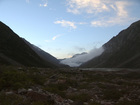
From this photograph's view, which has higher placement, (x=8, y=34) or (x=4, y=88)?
(x=8, y=34)

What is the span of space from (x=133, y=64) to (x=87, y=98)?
561 feet

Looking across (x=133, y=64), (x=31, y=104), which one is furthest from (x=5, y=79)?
(x=133, y=64)

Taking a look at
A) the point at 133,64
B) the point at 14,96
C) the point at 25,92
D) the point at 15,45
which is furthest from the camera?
the point at 133,64

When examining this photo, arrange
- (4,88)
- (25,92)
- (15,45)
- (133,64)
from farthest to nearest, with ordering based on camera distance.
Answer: (133,64), (15,45), (4,88), (25,92)

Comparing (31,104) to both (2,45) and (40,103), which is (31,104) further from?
(2,45)

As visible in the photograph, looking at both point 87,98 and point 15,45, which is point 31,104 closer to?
point 87,98

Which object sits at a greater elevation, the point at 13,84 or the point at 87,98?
the point at 13,84

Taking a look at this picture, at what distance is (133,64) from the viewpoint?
566 ft

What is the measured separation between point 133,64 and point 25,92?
577ft

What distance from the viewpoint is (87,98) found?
1488cm

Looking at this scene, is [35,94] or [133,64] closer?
[35,94]

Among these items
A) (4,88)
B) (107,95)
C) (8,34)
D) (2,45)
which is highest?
(8,34)

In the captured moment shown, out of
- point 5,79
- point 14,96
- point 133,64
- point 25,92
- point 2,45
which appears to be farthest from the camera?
point 133,64

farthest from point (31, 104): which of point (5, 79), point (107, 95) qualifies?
point (107, 95)
